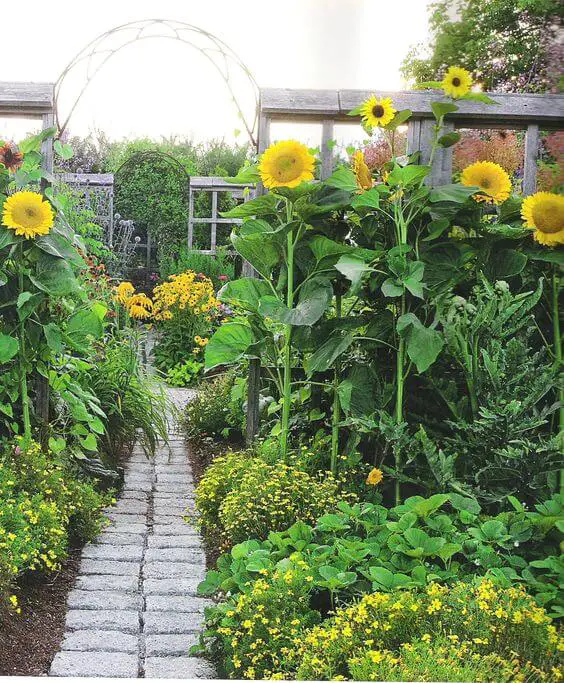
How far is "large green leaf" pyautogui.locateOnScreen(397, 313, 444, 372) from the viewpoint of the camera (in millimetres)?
2156

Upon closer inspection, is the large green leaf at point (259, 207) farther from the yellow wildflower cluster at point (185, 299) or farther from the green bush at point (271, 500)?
the yellow wildflower cluster at point (185, 299)

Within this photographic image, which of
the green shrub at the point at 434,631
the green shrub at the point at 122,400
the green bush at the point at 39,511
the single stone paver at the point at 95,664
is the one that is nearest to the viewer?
the green shrub at the point at 434,631

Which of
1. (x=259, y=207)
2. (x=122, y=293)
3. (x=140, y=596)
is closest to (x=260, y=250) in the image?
(x=259, y=207)

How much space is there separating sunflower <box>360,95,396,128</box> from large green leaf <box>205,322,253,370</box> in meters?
0.70

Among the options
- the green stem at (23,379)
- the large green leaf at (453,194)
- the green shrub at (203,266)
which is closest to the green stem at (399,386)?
the large green leaf at (453,194)

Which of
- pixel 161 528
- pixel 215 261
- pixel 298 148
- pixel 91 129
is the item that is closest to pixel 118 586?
pixel 161 528

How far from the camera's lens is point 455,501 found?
76.7 inches

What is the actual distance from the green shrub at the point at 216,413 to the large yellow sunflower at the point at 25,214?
4.22ft

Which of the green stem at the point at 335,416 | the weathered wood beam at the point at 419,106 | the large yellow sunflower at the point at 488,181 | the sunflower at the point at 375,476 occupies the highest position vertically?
the weathered wood beam at the point at 419,106

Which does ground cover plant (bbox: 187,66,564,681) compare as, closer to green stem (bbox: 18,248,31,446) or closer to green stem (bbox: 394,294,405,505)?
green stem (bbox: 394,294,405,505)

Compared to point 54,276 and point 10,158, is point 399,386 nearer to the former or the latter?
point 54,276

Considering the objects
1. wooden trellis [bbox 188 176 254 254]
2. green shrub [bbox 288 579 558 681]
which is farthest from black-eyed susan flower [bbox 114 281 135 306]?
wooden trellis [bbox 188 176 254 254]

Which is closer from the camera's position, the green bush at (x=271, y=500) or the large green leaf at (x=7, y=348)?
the green bush at (x=271, y=500)

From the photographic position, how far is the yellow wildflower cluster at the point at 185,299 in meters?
5.46
